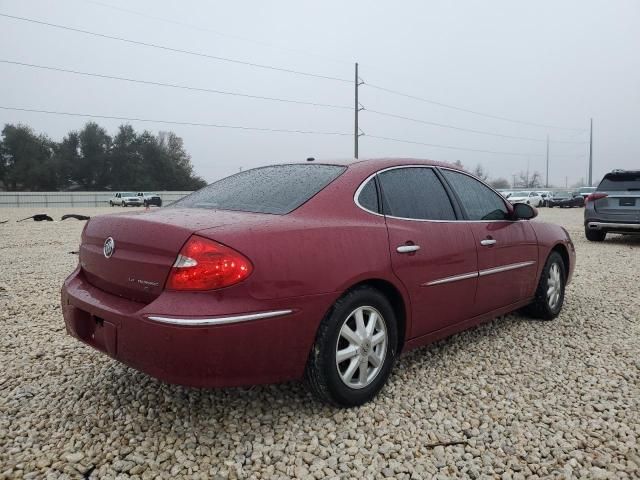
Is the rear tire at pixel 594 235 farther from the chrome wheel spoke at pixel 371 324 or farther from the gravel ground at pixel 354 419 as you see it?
the chrome wheel spoke at pixel 371 324

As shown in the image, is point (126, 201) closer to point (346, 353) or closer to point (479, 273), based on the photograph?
point (479, 273)

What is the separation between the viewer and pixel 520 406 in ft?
8.89

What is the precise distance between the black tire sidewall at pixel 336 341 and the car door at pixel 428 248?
0.19 metres

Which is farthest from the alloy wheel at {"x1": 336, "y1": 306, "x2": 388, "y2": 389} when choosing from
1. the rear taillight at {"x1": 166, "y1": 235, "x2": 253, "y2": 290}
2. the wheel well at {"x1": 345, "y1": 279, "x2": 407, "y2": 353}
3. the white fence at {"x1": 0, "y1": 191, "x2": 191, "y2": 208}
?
the white fence at {"x1": 0, "y1": 191, "x2": 191, "y2": 208}

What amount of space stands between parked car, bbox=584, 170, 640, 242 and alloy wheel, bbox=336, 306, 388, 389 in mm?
9137

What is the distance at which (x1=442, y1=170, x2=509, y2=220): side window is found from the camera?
11.7 feet

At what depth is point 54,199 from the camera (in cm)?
4256

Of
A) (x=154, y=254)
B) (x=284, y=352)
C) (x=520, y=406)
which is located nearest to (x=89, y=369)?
(x=154, y=254)

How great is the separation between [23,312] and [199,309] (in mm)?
3363

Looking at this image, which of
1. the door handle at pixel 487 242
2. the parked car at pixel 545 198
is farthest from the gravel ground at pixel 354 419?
the parked car at pixel 545 198

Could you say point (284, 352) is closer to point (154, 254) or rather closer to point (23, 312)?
point (154, 254)

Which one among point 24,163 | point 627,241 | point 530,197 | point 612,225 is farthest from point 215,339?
point 24,163

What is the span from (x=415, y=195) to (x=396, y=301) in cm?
75

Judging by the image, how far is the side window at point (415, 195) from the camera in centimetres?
296
